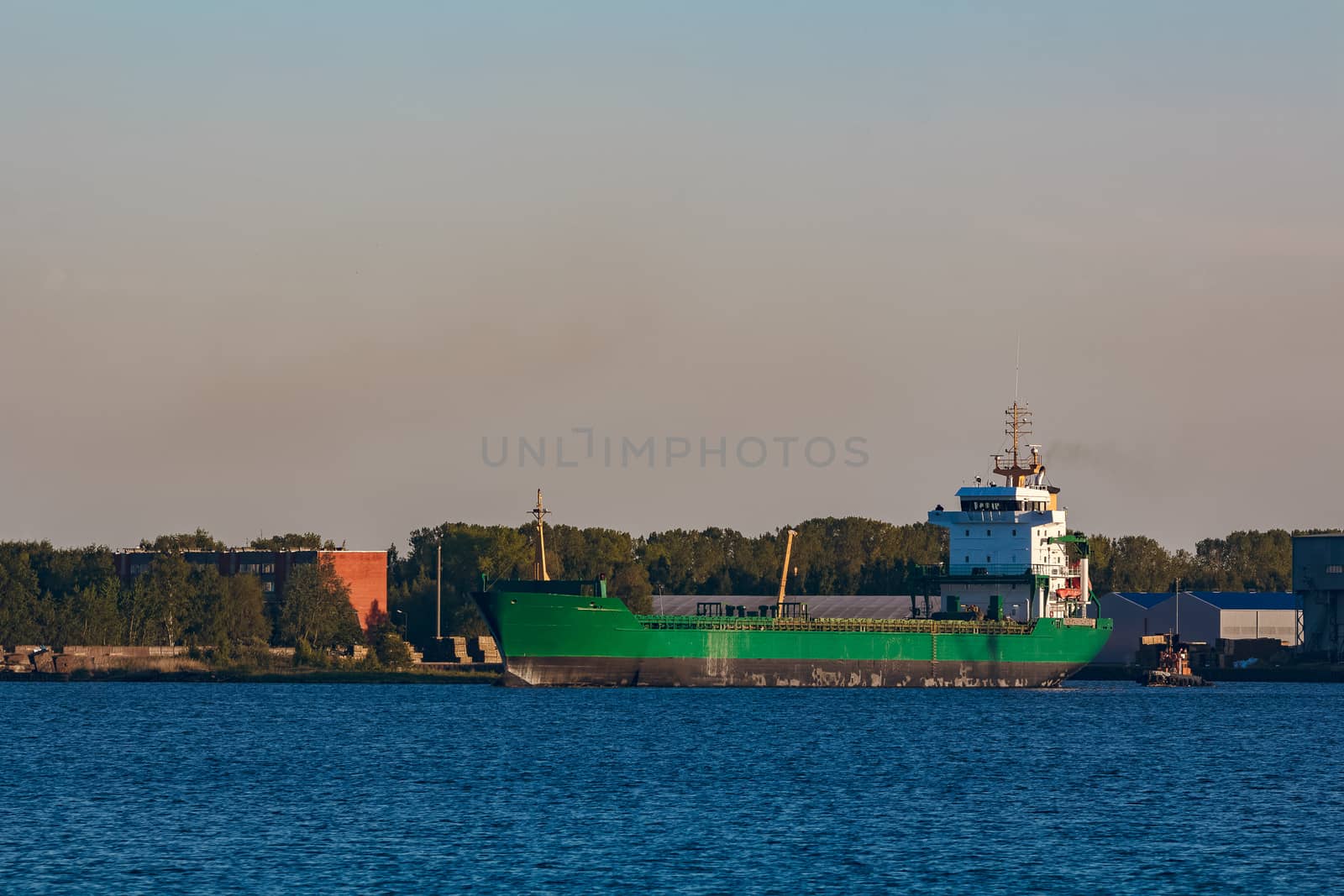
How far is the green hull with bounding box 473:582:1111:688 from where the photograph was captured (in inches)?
3720

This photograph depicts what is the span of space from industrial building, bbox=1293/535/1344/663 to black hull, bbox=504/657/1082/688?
92.9 feet

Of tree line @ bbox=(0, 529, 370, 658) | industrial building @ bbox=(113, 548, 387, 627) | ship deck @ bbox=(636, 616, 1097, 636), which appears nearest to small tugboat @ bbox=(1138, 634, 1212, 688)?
ship deck @ bbox=(636, 616, 1097, 636)

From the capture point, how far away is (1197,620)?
144 m

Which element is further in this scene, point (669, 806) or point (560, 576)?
point (560, 576)

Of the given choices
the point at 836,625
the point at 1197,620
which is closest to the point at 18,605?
the point at 836,625

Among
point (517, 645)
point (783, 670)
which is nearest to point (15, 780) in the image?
point (517, 645)

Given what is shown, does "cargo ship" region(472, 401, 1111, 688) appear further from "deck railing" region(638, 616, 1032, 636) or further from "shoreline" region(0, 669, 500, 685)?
"shoreline" region(0, 669, 500, 685)

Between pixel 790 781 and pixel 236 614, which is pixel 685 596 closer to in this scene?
pixel 236 614

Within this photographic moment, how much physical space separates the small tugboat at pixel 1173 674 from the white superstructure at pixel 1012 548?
476 inches

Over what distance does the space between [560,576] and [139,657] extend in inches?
1825

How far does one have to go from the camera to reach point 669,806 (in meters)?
49.4

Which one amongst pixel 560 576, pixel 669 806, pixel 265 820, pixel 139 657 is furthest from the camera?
pixel 560 576

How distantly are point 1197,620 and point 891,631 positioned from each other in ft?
164

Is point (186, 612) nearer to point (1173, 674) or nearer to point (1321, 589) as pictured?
point (1173, 674)
